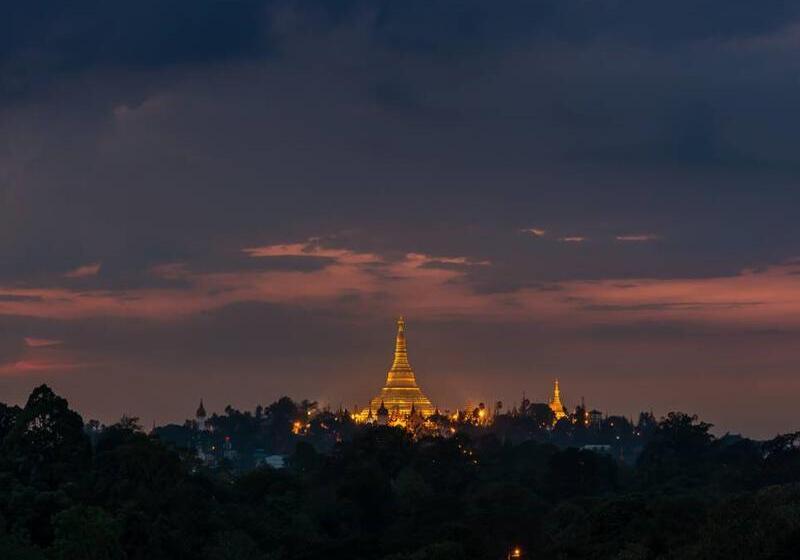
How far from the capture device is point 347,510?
559ft

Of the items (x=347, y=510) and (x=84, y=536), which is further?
(x=347, y=510)

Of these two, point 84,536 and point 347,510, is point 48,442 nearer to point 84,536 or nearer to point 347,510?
point 347,510

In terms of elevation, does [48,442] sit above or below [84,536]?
above

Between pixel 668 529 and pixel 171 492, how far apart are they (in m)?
46.3

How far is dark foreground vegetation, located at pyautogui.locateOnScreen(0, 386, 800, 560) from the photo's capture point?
4545 inches

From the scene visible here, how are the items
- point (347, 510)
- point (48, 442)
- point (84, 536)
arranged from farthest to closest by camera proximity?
point (347, 510) < point (48, 442) < point (84, 536)

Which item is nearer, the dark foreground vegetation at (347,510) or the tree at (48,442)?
the dark foreground vegetation at (347,510)

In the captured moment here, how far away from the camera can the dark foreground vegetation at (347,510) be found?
11544 cm

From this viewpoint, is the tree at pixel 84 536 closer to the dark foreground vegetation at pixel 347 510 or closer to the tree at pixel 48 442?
the dark foreground vegetation at pixel 347 510

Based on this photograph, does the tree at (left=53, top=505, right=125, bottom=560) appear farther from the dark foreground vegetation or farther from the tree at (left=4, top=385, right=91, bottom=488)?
the tree at (left=4, top=385, right=91, bottom=488)

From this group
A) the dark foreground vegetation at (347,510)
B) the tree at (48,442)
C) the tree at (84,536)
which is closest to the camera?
the dark foreground vegetation at (347,510)

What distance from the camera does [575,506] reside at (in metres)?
154

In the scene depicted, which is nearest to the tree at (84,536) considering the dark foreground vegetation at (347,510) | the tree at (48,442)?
the dark foreground vegetation at (347,510)

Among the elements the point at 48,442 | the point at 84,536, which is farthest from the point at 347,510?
the point at 84,536
